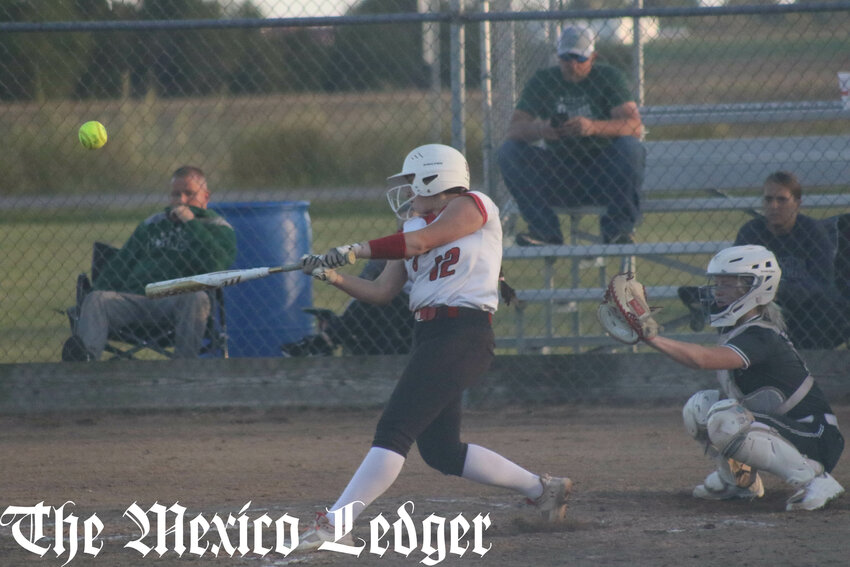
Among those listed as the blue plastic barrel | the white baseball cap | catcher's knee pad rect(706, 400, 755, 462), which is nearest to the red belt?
catcher's knee pad rect(706, 400, 755, 462)

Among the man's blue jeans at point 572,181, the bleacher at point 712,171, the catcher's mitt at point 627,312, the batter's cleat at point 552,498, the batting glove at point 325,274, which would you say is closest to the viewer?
the batting glove at point 325,274

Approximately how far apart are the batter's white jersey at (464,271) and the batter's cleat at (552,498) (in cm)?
71

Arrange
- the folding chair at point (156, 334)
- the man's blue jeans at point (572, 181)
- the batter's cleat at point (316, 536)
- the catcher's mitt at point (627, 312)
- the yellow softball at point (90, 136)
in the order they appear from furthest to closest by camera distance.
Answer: the man's blue jeans at point (572, 181) < the folding chair at point (156, 334) < the yellow softball at point (90, 136) < the catcher's mitt at point (627, 312) < the batter's cleat at point (316, 536)

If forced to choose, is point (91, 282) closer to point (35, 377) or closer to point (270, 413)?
point (35, 377)

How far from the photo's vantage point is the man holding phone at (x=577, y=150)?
6746mm

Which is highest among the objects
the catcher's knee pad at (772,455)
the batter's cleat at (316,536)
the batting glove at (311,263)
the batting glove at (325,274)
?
the batting glove at (311,263)

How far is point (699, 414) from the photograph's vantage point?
4.42 metres

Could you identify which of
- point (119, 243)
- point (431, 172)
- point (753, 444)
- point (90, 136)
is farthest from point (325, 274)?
point (119, 243)

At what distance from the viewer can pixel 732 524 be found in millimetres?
4148

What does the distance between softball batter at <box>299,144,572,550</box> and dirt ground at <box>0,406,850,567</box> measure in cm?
24

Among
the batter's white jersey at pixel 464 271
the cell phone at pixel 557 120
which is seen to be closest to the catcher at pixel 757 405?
the batter's white jersey at pixel 464 271

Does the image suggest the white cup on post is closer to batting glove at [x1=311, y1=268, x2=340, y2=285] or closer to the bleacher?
the bleacher

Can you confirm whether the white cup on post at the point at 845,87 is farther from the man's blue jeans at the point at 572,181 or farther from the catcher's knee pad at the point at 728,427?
the catcher's knee pad at the point at 728,427

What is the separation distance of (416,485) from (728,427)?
4.89ft
